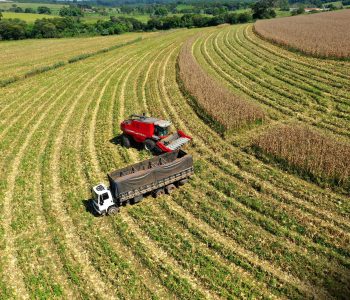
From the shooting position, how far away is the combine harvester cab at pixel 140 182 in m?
14.3

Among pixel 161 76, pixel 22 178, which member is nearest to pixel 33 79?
pixel 161 76

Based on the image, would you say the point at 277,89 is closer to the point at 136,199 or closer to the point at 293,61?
the point at 293,61

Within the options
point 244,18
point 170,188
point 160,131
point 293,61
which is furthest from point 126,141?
point 244,18

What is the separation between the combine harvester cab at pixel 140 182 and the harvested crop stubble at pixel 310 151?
4802 millimetres

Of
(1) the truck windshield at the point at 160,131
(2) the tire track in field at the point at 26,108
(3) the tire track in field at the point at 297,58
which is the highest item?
(1) the truck windshield at the point at 160,131

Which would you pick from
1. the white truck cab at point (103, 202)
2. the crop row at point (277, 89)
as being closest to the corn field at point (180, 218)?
the crop row at point (277, 89)

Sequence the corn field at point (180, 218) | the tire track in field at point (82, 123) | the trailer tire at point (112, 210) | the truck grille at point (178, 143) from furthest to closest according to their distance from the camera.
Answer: the truck grille at point (178, 143), the trailer tire at point (112, 210), the tire track in field at point (82, 123), the corn field at point (180, 218)

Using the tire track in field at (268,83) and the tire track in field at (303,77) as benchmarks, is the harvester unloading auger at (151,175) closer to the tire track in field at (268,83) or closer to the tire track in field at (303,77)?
the tire track in field at (268,83)

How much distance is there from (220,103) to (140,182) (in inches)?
426

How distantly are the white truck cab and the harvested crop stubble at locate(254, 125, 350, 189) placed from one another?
8.45 meters

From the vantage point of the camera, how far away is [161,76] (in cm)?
3509

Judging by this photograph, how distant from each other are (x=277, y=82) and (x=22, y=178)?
21.2 meters

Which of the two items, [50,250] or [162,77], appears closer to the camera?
[50,250]

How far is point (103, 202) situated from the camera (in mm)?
14234
